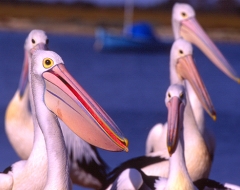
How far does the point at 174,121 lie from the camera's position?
5129 millimetres

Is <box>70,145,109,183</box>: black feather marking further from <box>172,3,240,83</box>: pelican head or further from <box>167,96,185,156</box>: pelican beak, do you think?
<box>167,96,185,156</box>: pelican beak

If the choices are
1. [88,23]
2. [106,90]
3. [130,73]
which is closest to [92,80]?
[106,90]

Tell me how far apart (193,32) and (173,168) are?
2789 millimetres

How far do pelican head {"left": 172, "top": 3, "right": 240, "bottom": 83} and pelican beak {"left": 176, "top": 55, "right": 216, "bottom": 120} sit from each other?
1.04 m

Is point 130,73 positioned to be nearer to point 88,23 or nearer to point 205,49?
point 205,49

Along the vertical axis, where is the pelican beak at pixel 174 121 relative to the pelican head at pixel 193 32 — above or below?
below

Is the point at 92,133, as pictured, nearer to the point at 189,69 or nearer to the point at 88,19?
the point at 189,69

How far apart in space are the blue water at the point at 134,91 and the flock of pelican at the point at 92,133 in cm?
183

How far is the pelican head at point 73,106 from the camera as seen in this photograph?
413 centimetres

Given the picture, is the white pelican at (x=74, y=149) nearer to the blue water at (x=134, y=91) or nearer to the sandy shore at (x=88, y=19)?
the blue water at (x=134, y=91)

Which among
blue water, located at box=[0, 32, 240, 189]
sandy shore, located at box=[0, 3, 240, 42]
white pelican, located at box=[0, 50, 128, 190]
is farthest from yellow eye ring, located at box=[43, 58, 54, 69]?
sandy shore, located at box=[0, 3, 240, 42]

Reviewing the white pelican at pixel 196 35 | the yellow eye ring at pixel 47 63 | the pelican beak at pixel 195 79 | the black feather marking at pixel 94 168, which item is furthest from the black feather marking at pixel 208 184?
the white pelican at pixel 196 35

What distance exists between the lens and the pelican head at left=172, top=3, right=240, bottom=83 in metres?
7.50

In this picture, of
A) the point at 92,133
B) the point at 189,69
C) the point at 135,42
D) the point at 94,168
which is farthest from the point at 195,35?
the point at 135,42
